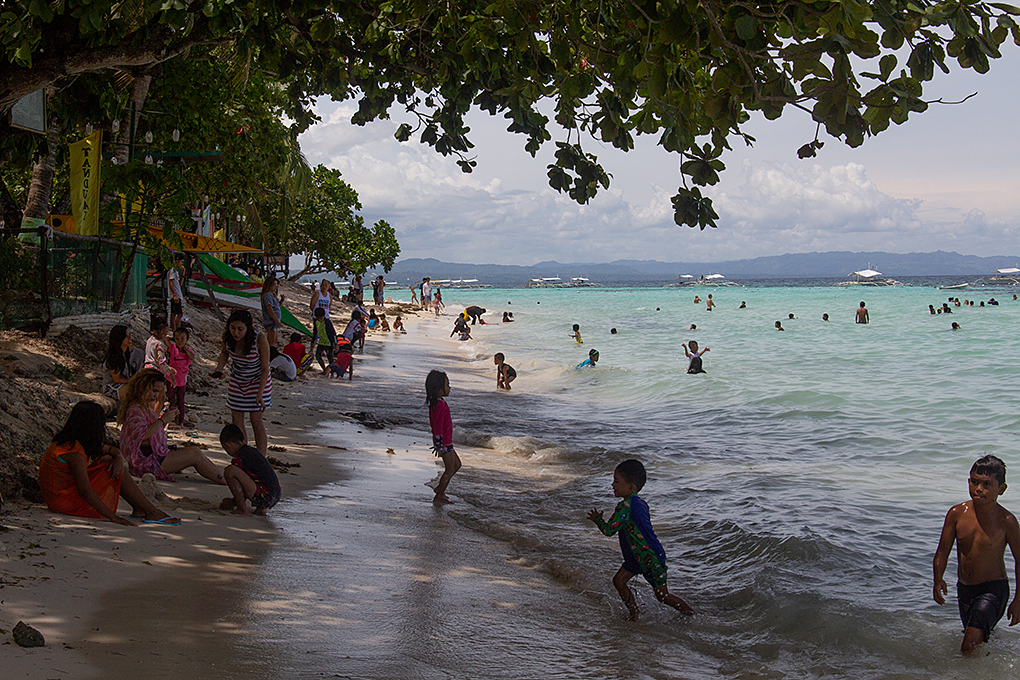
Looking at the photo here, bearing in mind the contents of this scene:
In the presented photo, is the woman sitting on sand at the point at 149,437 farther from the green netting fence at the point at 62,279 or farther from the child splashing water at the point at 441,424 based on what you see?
the green netting fence at the point at 62,279

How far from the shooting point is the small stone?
3367 millimetres

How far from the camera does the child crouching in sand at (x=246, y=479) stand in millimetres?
6148

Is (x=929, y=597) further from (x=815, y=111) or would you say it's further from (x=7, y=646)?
(x=7, y=646)

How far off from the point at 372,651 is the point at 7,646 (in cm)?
166

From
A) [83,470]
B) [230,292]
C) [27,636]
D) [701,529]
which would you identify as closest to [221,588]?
[27,636]

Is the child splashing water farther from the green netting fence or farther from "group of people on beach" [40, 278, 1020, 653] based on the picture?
the green netting fence

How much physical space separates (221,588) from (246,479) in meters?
1.72

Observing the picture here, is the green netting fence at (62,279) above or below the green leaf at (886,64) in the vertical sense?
below

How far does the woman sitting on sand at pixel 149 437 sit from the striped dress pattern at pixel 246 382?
3.14ft

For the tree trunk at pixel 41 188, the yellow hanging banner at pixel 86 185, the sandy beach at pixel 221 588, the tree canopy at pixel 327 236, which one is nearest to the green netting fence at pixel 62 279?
the yellow hanging banner at pixel 86 185

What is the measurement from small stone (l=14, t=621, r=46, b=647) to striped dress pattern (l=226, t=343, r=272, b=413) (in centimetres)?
418

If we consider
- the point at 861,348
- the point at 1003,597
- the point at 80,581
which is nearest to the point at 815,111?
the point at 1003,597

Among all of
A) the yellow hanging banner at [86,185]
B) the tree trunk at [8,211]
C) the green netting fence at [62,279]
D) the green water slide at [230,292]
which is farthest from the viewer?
the green water slide at [230,292]

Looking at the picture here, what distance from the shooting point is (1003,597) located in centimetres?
468
